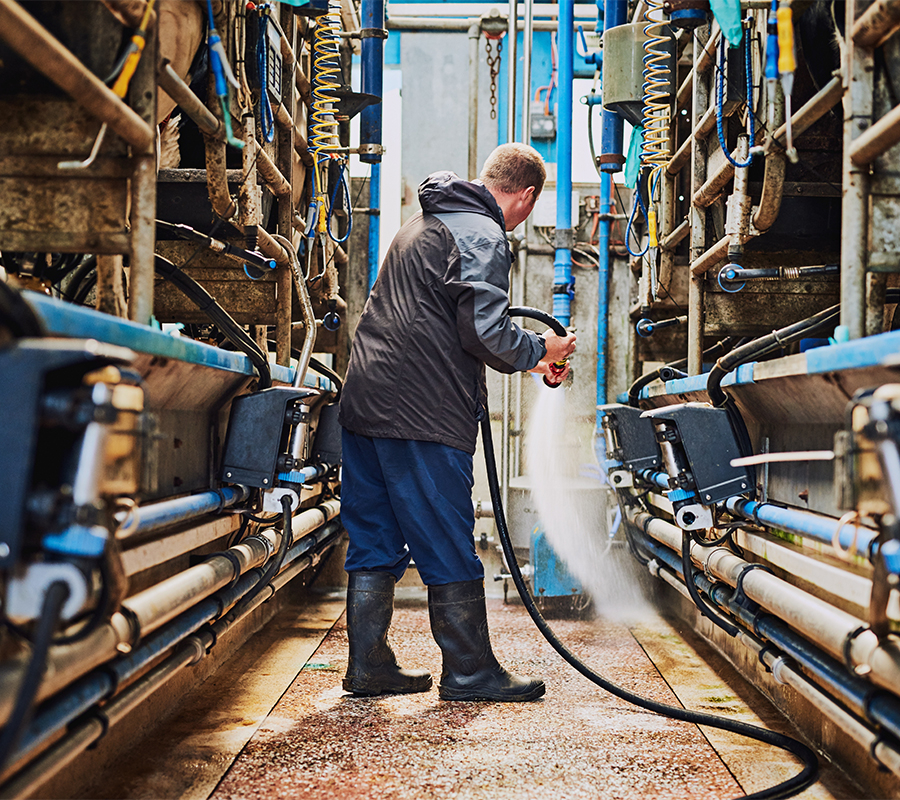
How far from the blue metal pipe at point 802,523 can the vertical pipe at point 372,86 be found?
2.82 m

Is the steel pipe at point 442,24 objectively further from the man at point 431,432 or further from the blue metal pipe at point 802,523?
the blue metal pipe at point 802,523

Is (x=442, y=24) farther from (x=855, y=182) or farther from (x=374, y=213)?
(x=855, y=182)

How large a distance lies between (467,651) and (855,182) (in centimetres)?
168

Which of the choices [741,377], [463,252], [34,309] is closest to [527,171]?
[463,252]

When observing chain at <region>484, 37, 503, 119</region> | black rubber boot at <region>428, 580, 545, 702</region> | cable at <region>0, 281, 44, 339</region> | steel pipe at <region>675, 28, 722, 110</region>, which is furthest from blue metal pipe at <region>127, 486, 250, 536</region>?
chain at <region>484, 37, 503, 119</region>

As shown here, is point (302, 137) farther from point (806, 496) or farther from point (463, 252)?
point (806, 496)

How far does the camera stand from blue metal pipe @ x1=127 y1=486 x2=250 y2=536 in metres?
1.83

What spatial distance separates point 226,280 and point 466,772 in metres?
2.24

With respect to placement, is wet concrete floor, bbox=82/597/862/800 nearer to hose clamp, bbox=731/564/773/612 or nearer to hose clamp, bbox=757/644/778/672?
hose clamp, bbox=757/644/778/672

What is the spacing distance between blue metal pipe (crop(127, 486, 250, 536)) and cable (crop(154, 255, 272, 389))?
37 centimetres

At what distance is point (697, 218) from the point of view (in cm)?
347

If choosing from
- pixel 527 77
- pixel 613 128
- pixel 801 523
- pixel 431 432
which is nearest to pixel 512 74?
pixel 527 77

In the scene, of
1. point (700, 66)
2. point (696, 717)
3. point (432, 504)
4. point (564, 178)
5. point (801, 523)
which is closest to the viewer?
point (801, 523)

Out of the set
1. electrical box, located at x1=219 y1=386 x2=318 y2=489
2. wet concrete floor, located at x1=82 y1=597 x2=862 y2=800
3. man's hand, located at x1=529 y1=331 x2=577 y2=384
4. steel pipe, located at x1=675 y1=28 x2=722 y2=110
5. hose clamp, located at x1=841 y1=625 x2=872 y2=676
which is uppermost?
steel pipe, located at x1=675 y1=28 x2=722 y2=110
